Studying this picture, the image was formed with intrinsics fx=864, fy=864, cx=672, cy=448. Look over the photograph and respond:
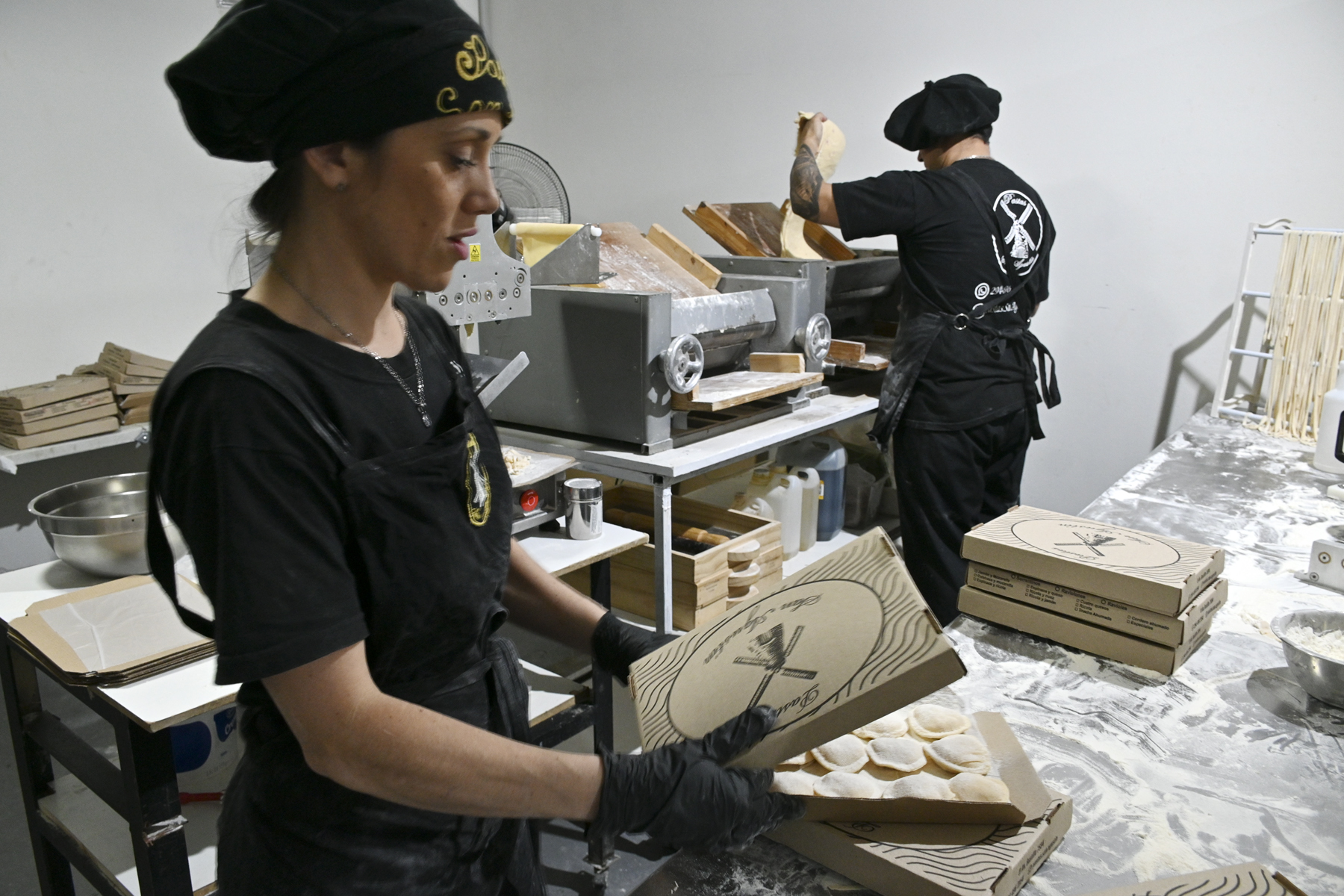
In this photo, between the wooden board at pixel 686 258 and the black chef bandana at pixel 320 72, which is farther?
the wooden board at pixel 686 258

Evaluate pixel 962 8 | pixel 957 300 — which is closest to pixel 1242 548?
pixel 957 300

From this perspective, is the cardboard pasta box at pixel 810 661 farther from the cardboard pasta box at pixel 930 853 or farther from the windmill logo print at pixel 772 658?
the cardboard pasta box at pixel 930 853

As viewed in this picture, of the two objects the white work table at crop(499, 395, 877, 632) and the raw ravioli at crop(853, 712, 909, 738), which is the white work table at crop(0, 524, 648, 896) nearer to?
the white work table at crop(499, 395, 877, 632)

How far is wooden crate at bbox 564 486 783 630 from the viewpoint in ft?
8.35

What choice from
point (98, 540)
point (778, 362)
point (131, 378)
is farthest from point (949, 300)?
point (131, 378)

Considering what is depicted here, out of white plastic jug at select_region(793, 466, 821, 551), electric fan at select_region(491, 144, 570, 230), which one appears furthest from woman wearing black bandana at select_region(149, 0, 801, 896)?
electric fan at select_region(491, 144, 570, 230)

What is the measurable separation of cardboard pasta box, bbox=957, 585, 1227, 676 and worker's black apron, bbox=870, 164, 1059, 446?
1.22 metres

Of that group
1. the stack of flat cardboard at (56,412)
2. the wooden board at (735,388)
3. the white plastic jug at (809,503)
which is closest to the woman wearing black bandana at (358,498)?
the wooden board at (735,388)

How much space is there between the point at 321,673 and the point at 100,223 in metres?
3.50

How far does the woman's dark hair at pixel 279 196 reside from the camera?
0.88 metres

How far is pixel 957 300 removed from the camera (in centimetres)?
275

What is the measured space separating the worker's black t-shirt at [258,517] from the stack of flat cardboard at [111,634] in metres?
0.84

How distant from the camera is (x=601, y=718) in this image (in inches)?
83.0

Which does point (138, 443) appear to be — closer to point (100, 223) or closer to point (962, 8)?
point (100, 223)
